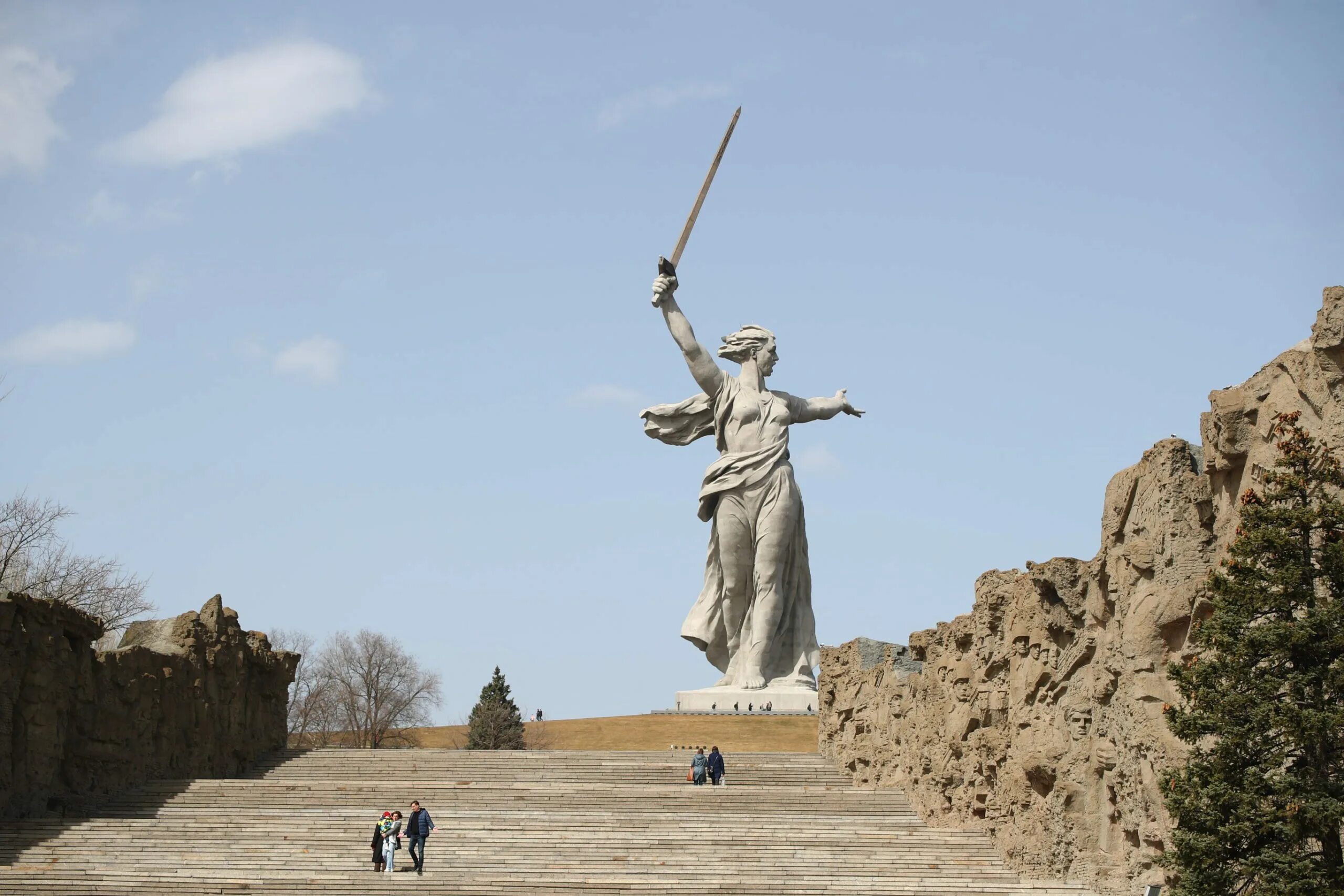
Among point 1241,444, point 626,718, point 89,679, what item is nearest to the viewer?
point 1241,444

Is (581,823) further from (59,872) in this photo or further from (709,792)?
(59,872)

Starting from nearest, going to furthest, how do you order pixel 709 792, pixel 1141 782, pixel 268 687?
pixel 1141 782 → pixel 709 792 → pixel 268 687

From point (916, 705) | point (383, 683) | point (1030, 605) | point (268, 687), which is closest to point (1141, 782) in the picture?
point (1030, 605)

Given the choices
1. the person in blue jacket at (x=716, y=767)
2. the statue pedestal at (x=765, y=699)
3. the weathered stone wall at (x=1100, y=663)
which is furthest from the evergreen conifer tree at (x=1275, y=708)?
the statue pedestal at (x=765, y=699)

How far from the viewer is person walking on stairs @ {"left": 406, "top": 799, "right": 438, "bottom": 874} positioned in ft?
51.7

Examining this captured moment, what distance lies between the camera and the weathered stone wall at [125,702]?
18.8 meters

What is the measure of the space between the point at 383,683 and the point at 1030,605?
30645 millimetres

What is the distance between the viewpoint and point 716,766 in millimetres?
19953

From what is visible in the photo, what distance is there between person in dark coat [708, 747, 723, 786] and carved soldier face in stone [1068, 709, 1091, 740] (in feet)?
18.7

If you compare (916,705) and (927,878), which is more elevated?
(916,705)

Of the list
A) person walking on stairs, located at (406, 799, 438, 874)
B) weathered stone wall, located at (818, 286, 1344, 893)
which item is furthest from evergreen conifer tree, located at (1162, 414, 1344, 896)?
person walking on stairs, located at (406, 799, 438, 874)

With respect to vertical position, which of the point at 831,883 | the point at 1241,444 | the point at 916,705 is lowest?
the point at 831,883

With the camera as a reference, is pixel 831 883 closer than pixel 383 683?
Yes

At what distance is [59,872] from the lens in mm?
15617
